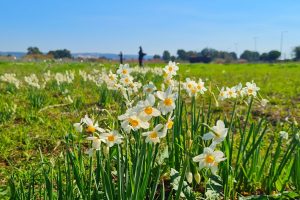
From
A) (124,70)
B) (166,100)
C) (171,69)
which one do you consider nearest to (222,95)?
(171,69)

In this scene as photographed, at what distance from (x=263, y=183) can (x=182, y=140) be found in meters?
0.66

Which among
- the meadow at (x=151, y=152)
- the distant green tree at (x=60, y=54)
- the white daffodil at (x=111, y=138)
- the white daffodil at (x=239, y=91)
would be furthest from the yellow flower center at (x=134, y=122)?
the distant green tree at (x=60, y=54)

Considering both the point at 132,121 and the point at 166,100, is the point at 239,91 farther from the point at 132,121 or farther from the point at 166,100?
the point at 132,121

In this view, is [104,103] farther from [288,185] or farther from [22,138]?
[288,185]

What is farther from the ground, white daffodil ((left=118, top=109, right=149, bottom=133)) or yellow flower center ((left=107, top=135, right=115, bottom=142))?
white daffodil ((left=118, top=109, right=149, bottom=133))

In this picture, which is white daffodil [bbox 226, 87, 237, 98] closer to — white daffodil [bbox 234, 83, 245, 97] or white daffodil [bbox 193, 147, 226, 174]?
white daffodil [bbox 234, 83, 245, 97]

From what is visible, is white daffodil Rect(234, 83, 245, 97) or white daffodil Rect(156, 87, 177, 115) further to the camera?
white daffodil Rect(234, 83, 245, 97)

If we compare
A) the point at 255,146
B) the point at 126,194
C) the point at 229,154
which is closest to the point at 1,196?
the point at 126,194

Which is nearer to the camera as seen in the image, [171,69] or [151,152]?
[151,152]

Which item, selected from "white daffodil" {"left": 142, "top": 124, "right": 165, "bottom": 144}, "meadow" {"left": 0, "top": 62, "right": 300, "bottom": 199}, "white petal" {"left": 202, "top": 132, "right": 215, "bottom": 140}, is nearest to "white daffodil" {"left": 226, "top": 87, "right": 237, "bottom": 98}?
"meadow" {"left": 0, "top": 62, "right": 300, "bottom": 199}

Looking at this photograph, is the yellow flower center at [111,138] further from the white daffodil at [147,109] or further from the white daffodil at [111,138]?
the white daffodil at [147,109]

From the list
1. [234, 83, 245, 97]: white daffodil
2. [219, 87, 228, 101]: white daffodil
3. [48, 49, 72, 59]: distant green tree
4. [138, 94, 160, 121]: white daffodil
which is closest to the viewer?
[138, 94, 160, 121]: white daffodil

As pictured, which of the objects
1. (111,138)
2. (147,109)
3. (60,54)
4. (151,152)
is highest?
(147,109)

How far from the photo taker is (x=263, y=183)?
113 inches
